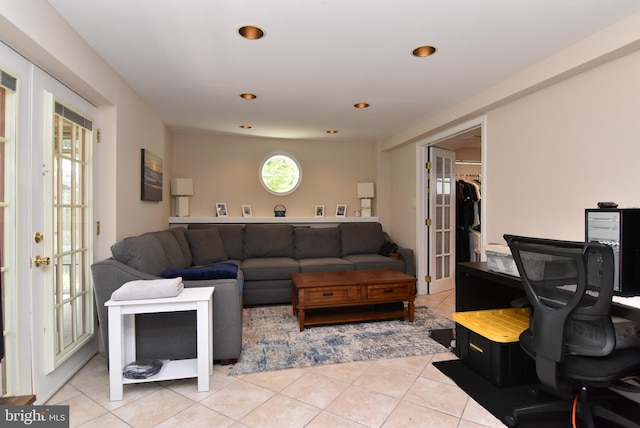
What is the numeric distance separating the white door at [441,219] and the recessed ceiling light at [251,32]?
3030 millimetres

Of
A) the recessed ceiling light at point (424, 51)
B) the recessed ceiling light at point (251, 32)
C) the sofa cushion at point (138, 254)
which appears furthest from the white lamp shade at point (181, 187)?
the recessed ceiling light at point (424, 51)

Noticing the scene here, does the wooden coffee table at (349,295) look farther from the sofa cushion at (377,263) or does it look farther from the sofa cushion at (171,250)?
the sofa cushion at (171,250)

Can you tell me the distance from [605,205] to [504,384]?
1244 millimetres

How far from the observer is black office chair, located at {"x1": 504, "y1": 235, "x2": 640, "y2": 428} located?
4.74 ft

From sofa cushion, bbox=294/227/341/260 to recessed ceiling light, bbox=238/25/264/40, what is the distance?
304 centimetres

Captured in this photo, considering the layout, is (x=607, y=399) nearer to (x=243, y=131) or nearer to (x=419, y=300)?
(x=419, y=300)

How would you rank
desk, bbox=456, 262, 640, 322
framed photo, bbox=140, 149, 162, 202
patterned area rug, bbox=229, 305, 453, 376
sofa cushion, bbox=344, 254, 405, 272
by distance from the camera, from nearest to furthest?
patterned area rug, bbox=229, 305, 453, 376
desk, bbox=456, 262, 640, 322
framed photo, bbox=140, 149, 162, 202
sofa cushion, bbox=344, 254, 405, 272

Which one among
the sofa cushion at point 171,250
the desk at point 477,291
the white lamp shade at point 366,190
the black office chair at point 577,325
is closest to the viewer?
the black office chair at point 577,325

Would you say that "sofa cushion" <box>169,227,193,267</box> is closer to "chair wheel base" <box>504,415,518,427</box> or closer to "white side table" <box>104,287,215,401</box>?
"white side table" <box>104,287,215,401</box>

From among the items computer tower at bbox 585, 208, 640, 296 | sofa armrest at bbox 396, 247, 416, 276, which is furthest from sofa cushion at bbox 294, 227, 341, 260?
computer tower at bbox 585, 208, 640, 296

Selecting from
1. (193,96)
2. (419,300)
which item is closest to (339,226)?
(419,300)

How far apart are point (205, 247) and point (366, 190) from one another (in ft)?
8.48

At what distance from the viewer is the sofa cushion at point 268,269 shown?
13.0 feet

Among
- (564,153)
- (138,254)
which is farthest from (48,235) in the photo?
(564,153)
